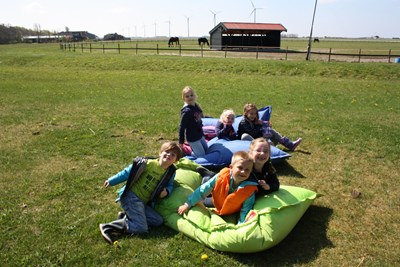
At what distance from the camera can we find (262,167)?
205 inches

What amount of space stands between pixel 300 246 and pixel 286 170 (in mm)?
2784

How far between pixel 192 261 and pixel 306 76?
70.5 feet

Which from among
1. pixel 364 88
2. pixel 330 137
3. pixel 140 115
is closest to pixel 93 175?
pixel 140 115

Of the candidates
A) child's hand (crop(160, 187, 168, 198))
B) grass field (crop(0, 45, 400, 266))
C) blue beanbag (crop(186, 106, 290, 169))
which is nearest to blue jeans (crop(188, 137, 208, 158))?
blue beanbag (crop(186, 106, 290, 169))

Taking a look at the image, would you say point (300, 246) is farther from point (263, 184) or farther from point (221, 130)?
point (221, 130)

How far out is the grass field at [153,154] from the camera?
447 centimetres

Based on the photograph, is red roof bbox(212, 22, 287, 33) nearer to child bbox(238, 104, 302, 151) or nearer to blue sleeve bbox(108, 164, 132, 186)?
child bbox(238, 104, 302, 151)

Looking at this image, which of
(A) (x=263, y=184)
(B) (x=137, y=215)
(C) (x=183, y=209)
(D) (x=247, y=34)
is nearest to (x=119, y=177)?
(B) (x=137, y=215)

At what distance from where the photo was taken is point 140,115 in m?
12.0

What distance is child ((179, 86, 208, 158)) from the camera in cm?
716

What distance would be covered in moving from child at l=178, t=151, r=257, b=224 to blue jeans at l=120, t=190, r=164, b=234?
0.41m

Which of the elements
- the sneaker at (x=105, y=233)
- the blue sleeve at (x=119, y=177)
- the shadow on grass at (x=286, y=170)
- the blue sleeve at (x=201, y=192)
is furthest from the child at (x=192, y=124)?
the sneaker at (x=105, y=233)

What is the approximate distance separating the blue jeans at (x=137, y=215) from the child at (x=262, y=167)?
152 cm

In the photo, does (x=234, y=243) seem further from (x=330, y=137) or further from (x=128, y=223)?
(x=330, y=137)
